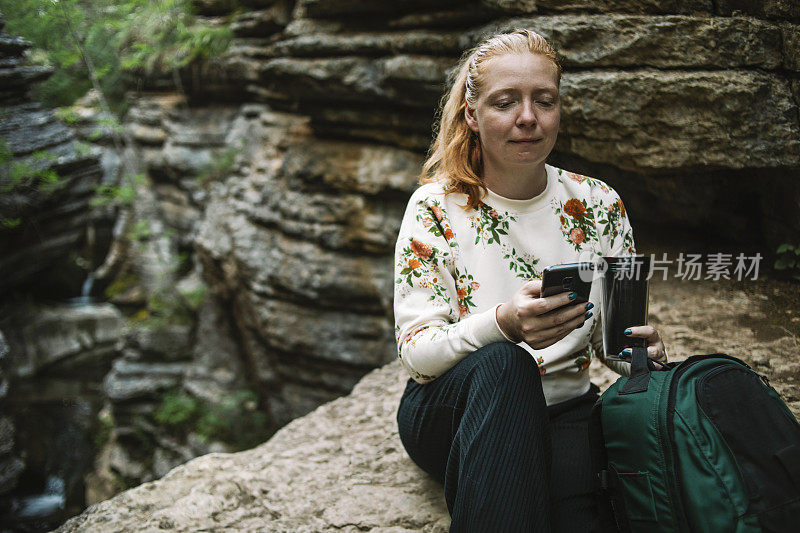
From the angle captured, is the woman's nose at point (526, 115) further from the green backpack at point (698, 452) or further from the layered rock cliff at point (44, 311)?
the layered rock cliff at point (44, 311)

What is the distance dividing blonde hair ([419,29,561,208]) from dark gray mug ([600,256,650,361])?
0.52 meters

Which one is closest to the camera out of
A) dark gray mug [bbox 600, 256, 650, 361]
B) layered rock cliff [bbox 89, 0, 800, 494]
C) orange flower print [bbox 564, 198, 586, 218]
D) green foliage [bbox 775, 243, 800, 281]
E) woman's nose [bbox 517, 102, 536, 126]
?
dark gray mug [bbox 600, 256, 650, 361]

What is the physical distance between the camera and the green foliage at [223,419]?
22.2 feet

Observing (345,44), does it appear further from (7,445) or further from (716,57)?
(7,445)

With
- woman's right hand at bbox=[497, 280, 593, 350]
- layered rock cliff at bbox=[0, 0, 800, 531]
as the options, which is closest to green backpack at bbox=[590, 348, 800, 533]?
woman's right hand at bbox=[497, 280, 593, 350]

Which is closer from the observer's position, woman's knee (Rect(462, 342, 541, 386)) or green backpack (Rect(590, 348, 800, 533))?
green backpack (Rect(590, 348, 800, 533))

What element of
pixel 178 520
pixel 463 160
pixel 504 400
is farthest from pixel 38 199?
pixel 504 400

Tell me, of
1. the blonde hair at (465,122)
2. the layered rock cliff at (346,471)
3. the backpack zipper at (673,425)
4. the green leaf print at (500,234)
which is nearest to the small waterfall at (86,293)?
the layered rock cliff at (346,471)

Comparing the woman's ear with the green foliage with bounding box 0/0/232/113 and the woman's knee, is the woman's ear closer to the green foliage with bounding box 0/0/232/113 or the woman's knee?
the woman's knee

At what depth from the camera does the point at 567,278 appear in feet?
4.56

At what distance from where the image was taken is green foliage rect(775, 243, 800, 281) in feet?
10.2

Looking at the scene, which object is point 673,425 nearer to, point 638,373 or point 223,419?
point 638,373

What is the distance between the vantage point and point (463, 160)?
1921mm

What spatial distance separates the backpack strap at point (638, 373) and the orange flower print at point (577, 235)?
0.45 metres
